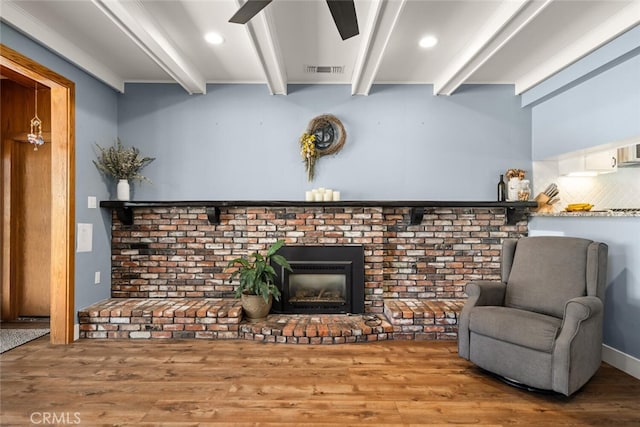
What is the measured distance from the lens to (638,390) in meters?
2.41

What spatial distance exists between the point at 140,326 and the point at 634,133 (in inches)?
175

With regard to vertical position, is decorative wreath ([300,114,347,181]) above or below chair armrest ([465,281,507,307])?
above

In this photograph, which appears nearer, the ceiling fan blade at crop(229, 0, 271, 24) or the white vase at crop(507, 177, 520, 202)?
the ceiling fan blade at crop(229, 0, 271, 24)

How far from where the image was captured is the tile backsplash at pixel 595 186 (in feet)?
10.3

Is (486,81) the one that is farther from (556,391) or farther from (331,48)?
(556,391)

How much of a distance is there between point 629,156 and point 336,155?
2.61 meters

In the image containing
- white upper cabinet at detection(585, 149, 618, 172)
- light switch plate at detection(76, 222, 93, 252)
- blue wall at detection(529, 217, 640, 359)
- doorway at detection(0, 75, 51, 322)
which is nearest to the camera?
blue wall at detection(529, 217, 640, 359)

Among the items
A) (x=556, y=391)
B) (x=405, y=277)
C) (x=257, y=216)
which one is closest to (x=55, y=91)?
(x=257, y=216)

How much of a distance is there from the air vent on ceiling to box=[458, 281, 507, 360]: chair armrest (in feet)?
7.85

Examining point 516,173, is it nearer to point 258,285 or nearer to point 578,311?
point 578,311

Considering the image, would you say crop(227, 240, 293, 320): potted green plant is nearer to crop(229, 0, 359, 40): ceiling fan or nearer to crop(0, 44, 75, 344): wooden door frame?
crop(0, 44, 75, 344): wooden door frame

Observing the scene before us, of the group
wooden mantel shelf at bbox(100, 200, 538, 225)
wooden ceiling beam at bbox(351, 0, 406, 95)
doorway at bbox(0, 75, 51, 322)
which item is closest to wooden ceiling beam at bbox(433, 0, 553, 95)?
wooden ceiling beam at bbox(351, 0, 406, 95)

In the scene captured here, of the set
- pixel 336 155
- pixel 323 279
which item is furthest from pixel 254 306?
pixel 336 155

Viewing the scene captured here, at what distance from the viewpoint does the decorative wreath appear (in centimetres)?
392
